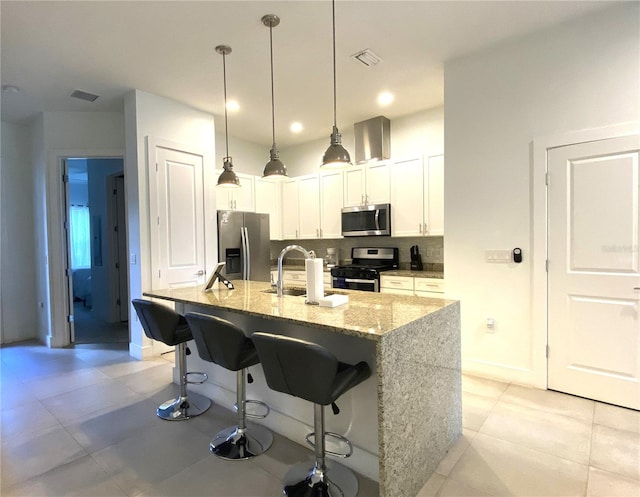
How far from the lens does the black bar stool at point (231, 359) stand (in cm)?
191

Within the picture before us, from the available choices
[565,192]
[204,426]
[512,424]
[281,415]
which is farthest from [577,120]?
[204,426]

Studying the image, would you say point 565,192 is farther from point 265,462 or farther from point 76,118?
point 76,118

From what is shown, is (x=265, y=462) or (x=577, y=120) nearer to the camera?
(x=265, y=462)

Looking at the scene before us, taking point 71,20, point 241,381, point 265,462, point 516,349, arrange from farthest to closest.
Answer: point 516,349 → point 71,20 → point 241,381 → point 265,462

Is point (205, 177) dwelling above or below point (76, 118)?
below

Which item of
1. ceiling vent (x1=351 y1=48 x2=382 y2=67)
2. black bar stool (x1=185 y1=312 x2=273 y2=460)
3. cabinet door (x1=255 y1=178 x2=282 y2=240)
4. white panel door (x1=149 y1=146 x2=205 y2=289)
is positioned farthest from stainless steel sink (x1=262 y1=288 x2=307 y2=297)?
cabinet door (x1=255 y1=178 x2=282 y2=240)

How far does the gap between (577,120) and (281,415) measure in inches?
121

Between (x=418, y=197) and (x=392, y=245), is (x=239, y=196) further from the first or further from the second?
(x=418, y=197)

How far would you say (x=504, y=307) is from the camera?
3057 mm

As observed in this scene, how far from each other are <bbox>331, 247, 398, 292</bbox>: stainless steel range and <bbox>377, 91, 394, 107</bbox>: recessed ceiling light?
1886 mm

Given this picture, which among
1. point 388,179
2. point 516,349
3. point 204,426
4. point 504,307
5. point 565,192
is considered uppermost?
point 388,179

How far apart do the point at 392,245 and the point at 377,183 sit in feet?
3.01

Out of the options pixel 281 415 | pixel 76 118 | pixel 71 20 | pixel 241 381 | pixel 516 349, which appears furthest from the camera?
pixel 76 118

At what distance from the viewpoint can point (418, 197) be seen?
4285mm
